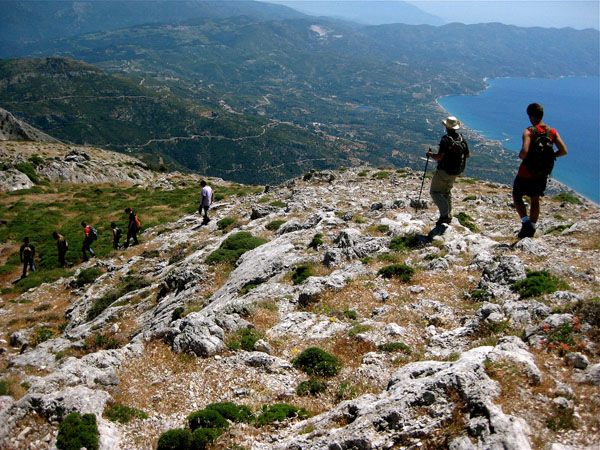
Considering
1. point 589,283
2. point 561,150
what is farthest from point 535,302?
point 561,150

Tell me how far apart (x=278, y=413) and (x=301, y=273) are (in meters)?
7.74

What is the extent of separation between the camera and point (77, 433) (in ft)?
22.6

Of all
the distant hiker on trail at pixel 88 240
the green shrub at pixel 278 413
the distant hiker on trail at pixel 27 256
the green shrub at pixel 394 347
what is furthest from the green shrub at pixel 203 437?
the distant hiker on trail at pixel 27 256

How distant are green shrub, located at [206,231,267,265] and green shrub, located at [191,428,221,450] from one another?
12.3 m

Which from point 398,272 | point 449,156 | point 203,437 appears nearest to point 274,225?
point 398,272

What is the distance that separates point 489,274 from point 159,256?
21546 millimetres

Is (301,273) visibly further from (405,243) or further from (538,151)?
(538,151)

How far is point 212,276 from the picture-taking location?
1803 cm

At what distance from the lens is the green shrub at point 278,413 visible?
7.34 metres

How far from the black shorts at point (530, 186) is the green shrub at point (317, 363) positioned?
8.77 m

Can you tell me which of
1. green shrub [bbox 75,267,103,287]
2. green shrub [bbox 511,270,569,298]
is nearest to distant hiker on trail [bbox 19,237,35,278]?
green shrub [bbox 75,267,103,287]

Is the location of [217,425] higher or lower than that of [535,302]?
lower

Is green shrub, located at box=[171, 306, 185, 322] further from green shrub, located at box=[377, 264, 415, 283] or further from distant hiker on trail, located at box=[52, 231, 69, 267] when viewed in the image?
distant hiker on trail, located at box=[52, 231, 69, 267]

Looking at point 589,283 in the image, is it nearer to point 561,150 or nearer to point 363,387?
point 561,150
